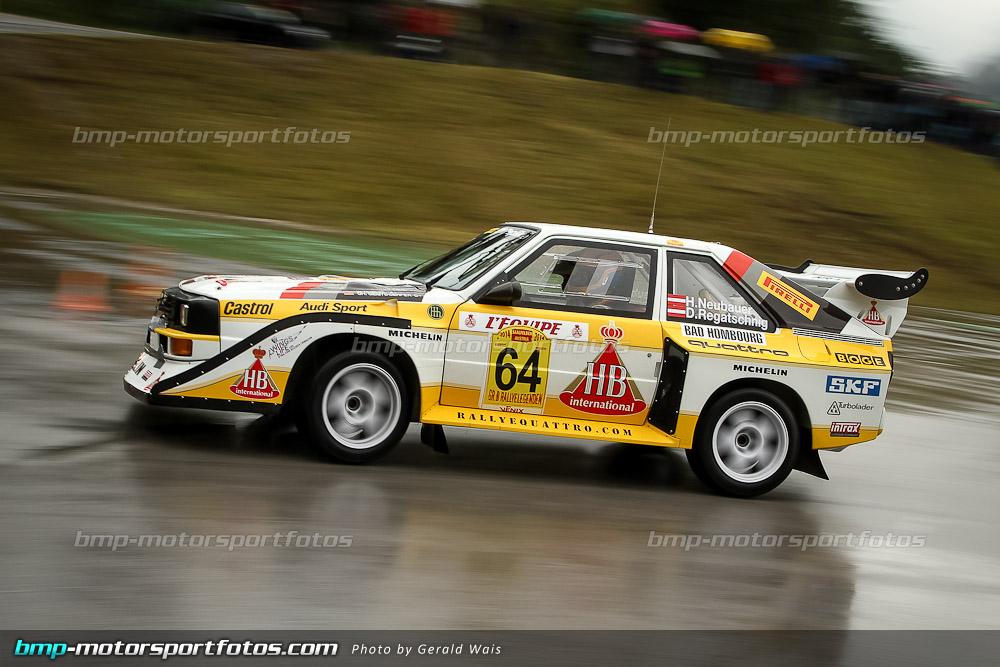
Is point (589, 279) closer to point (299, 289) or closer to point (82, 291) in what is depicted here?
point (299, 289)

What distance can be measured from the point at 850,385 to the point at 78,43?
2249cm

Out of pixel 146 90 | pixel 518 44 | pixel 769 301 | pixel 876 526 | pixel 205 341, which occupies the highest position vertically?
pixel 518 44

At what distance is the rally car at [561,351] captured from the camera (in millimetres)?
6207

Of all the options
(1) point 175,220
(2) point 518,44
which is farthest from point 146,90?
(2) point 518,44

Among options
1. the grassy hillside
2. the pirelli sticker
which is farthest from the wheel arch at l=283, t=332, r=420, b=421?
the grassy hillside

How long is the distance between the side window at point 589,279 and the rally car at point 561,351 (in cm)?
1

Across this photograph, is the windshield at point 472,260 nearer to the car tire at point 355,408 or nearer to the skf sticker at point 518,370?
the skf sticker at point 518,370

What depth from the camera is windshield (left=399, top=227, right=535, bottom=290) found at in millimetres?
6695

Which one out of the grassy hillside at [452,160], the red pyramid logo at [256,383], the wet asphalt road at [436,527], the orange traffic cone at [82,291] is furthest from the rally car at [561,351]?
the grassy hillside at [452,160]

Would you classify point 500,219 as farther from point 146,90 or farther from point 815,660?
point 815,660

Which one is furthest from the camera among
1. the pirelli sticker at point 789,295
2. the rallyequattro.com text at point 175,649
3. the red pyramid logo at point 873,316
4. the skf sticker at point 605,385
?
the red pyramid logo at point 873,316

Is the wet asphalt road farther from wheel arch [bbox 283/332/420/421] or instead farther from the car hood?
the car hood

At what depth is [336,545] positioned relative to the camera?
16.7 feet

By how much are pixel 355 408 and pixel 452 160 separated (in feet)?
58.3
